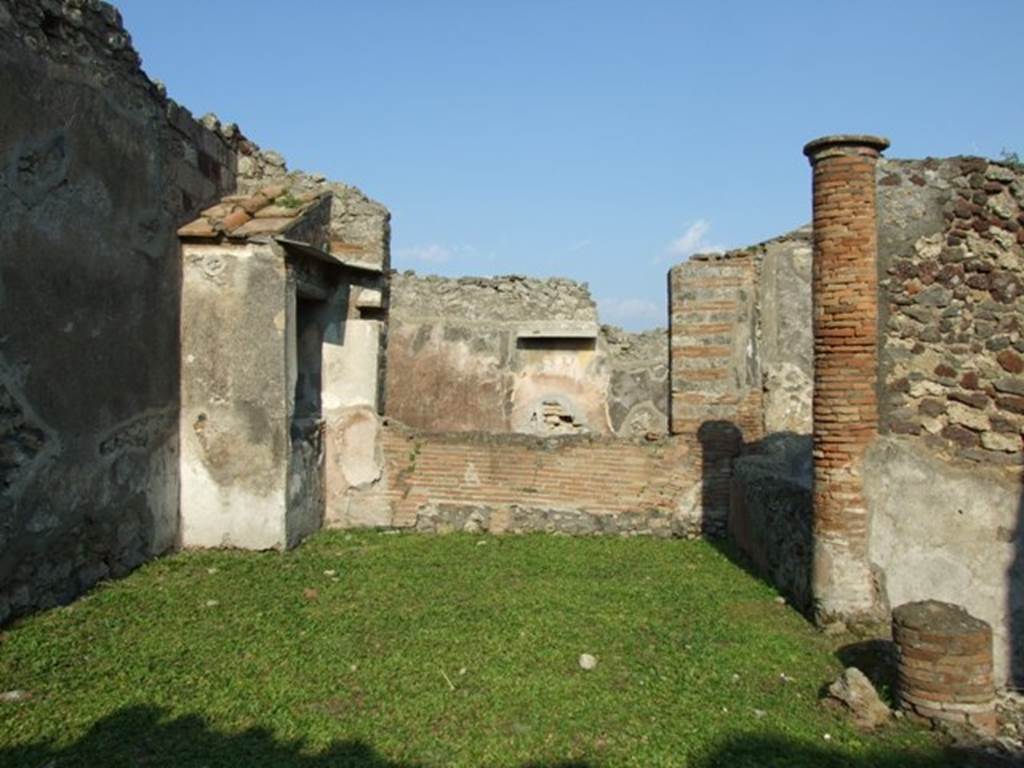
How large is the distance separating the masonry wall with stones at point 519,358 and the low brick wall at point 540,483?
20.3 ft

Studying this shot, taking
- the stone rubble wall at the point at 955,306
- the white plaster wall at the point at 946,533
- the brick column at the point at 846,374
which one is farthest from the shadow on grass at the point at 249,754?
the stone rubble wall at the point at 955,306

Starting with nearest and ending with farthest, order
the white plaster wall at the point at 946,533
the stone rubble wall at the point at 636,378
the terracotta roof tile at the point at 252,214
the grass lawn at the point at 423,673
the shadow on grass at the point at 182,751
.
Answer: the shadow on grass at the point at 182,751 < the grass lawn at the point at 423,673 < the white plaster wall at the point at 946,533 < the terracotta roof tile at the point at 252,214 < the stone rubble wall at the point at 636,378

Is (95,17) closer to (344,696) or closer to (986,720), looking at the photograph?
(344,696)

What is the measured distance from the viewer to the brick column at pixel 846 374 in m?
4.83

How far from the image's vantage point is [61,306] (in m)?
5.03

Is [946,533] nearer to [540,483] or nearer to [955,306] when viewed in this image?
[955,306]

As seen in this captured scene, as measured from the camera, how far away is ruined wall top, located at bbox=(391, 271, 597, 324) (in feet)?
45.8

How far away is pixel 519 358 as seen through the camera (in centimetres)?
1407

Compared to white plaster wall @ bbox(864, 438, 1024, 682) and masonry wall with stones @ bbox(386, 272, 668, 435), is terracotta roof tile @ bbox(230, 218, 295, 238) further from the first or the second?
masonry wall with stones @ bbox(386, 272, 668, 435)

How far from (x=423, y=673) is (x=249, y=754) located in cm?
103

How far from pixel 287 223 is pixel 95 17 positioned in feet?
6.15

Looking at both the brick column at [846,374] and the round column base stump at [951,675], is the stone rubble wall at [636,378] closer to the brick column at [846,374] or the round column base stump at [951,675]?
the brick column at [846,374]

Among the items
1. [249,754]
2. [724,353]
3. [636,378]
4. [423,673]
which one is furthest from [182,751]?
[636,378]

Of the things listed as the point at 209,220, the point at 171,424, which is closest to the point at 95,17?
the point at 209,220
